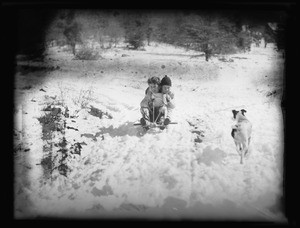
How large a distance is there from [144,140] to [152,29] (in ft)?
3.32

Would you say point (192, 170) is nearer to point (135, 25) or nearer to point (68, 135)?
point (68, 135)

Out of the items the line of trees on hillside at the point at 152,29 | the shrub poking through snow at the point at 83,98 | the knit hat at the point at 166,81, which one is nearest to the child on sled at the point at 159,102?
the knit hat at the point at 166,81

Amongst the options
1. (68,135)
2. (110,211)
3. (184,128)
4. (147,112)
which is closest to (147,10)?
(147,112)

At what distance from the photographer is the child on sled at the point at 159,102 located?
2820 millimetres

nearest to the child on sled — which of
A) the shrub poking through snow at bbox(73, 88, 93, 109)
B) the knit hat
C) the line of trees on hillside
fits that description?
the knit hat

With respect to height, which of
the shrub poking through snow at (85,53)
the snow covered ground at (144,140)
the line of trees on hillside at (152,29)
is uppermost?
the line of trees on hillside at (152,29)

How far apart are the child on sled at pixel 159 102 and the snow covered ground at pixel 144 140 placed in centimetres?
6

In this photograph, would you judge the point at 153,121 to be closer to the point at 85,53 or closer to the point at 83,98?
the point at 83,98

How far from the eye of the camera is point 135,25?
2783mm

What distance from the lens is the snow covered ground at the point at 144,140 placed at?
272cm

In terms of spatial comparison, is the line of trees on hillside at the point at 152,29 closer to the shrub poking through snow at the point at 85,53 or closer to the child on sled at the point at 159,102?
the shrub poking through snow at the point at 85,53

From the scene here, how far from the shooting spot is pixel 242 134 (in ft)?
9.14

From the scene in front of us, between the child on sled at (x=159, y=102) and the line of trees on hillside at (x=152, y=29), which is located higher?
the line of trees on hillside at (x=152, y=29)

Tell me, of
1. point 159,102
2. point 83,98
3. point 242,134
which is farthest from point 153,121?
point 242,134
